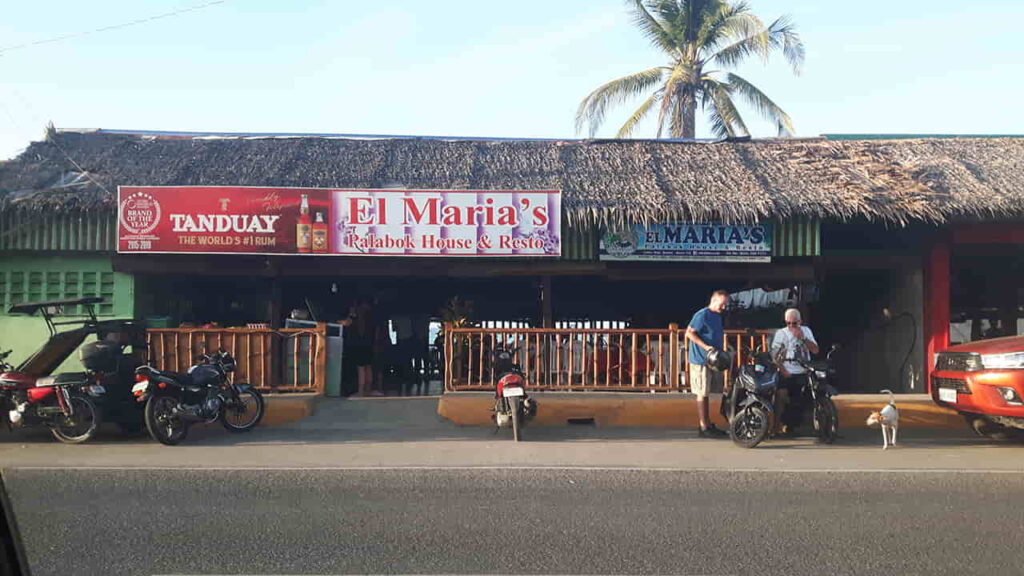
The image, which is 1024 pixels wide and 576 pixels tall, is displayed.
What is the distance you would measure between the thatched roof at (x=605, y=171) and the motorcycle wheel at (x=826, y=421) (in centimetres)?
318

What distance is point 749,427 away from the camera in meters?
9.30

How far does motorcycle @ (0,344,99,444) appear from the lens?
9.32 meters

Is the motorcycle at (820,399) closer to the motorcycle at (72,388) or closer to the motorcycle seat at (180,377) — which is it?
the motorcycle seat at (180,377)

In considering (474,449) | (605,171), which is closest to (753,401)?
(474,449)

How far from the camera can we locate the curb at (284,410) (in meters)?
10.8

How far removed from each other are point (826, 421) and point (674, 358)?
2183mm

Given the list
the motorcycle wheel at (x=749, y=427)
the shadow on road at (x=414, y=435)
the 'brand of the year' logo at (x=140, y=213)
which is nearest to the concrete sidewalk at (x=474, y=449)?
the shadow on road at (x=414, y=435)

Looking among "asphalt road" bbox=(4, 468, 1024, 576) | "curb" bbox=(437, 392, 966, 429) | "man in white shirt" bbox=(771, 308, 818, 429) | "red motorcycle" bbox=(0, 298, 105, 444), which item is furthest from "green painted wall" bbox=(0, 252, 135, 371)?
"man in white shirt" bbox=(771, 308, 818, 429)

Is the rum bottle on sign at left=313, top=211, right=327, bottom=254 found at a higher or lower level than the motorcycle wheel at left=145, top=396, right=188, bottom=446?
higher

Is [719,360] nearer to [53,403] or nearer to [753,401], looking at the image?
[753,401]

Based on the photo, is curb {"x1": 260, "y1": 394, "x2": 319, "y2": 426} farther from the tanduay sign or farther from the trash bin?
the trash bin

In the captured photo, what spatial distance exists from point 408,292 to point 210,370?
576 cm

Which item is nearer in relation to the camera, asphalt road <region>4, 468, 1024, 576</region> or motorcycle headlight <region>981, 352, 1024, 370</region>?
asphalt road <region>4, 468, 1024, 576</region>

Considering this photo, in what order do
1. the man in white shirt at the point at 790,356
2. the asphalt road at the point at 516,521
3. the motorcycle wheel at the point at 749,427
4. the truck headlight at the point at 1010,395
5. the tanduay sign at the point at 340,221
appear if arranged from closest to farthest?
the asphalt road at the point at 516,521 → the truck headlight at the point at 1010,395 → the motorcycle wheel at the point at 749,427 → the man in white shirt at the point at 790,356 → the tanduay sign at the point at 340,221
